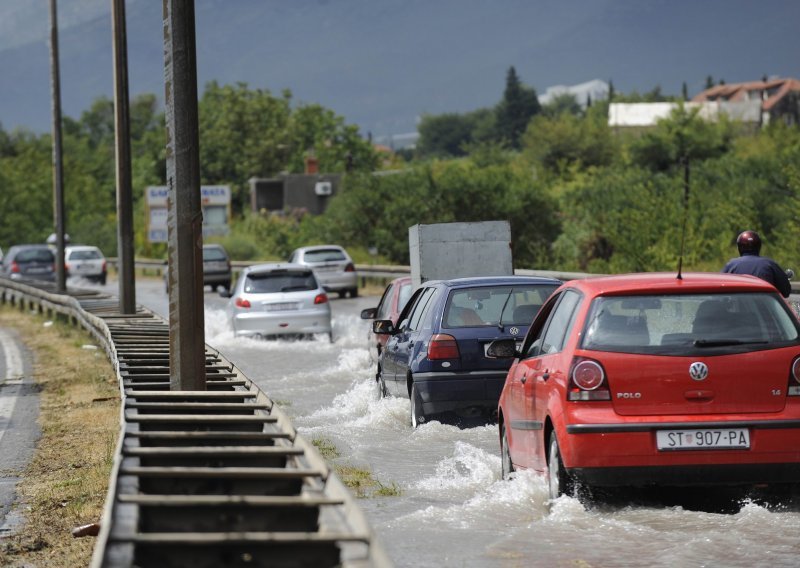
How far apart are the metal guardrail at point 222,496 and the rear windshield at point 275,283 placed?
15.8m

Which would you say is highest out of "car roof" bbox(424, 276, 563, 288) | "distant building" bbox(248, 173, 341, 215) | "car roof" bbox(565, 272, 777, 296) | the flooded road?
"distant building" bbox(248, 173, 341, 215)

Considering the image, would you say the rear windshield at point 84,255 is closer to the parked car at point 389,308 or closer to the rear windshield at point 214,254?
the rear windshield at point 214,254

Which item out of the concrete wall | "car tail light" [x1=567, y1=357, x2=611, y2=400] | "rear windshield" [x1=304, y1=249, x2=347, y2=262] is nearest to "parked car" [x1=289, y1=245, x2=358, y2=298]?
"rear windshield" [x1=304, y1=249, x2=347, y2=262]

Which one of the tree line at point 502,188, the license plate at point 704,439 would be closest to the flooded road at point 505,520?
the license plate at point 704,439

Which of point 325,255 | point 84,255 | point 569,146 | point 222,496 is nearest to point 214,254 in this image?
point 325,255

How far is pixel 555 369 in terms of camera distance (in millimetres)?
9383

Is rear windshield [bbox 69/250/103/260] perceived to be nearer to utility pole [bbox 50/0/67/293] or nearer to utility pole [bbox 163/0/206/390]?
utility pole [bbox 50/0/67/293]

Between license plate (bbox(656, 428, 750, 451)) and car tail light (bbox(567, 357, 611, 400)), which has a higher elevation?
car tail light (bbox(567, 357, 611, 400))

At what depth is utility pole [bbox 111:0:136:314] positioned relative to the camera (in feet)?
91.1

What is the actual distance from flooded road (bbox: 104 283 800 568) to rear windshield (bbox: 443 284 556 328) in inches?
41.4

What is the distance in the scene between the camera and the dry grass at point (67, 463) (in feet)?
28.7

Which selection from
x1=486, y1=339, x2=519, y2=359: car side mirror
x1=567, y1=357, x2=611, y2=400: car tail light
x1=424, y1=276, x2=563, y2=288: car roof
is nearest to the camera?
x1=567, y1=357, x2=611, y2=400: car tail light

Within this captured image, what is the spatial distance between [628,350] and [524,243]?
46189 mm

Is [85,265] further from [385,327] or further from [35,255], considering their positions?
[385,327]
